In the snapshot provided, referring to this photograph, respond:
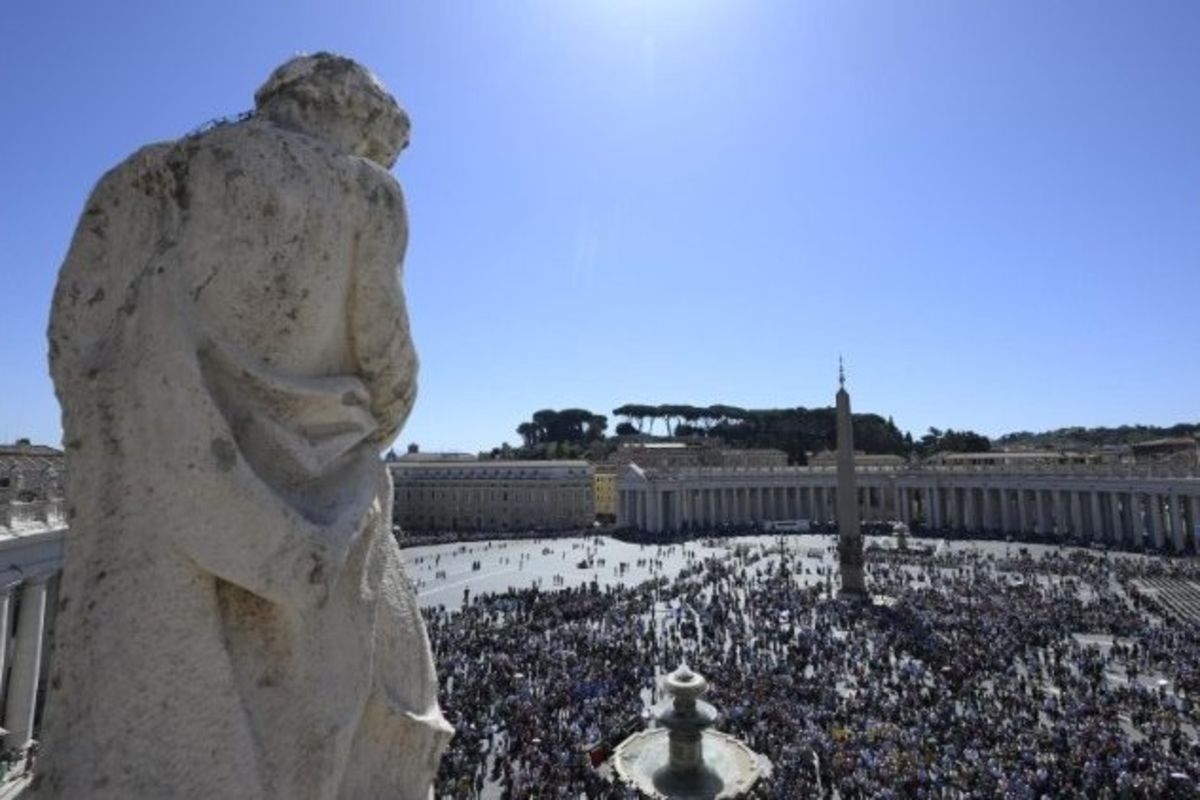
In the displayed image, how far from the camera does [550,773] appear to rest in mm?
14133

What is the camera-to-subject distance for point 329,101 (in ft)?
10.6

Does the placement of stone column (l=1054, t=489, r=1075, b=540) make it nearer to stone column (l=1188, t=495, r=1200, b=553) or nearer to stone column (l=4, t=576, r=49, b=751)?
stone column (l=1188, t=495, r=1200, b=553)

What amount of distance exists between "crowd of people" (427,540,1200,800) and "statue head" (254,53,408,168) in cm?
1226

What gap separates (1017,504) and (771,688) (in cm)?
5099

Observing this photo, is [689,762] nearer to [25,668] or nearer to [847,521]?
[25,668]

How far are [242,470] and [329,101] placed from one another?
156cm

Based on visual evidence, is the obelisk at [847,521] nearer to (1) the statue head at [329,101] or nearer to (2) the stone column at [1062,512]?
(2) the stone column at [1062,512]

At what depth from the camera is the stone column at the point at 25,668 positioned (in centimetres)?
1548

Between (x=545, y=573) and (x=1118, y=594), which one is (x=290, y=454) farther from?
(x=545, y=573)

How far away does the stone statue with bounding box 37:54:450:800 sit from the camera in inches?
98.0

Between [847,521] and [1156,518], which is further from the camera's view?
[1156,518]

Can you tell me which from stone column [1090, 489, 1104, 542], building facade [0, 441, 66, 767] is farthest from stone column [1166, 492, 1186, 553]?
building facade [0, 441, 66, 767]

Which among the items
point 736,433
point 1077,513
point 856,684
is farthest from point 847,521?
point 736,433

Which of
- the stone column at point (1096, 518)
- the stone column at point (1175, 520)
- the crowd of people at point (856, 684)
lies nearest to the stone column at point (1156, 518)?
the stone column at point (1175, 520)
